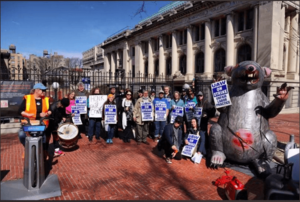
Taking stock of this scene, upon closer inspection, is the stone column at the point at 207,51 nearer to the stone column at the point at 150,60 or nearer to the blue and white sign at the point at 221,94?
the stone column at the point at 150,60

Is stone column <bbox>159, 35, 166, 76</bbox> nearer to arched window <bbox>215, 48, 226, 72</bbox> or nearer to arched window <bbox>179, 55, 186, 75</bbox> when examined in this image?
arched window <bbox>179, 55, 186, 75</bbox>

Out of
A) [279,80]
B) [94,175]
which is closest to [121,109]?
[94,175]

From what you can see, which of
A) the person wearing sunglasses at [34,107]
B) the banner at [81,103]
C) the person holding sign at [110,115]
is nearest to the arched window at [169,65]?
the banner at [81,103]

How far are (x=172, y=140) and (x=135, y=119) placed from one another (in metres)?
2.19

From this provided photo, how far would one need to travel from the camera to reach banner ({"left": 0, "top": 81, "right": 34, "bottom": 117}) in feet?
32.1

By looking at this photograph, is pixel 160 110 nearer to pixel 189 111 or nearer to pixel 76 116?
pixel 189 111

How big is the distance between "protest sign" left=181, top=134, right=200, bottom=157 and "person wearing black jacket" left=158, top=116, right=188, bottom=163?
0.44 feet

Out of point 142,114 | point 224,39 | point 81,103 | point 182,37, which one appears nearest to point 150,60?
point 182,37

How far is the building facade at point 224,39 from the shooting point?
62.9 ft

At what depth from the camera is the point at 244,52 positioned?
73.3 feet

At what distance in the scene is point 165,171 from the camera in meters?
5.25

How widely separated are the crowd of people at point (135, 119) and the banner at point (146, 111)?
133 mm

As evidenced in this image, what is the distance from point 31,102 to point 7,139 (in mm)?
5112

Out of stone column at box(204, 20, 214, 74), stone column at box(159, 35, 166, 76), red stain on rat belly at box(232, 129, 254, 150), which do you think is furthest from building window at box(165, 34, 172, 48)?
red stain on rat belly at box(232, 129, 254, 150)
